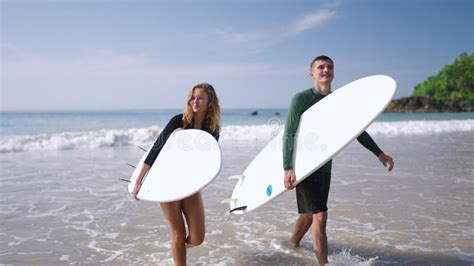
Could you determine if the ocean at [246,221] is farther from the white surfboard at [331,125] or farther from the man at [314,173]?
the white surfboard at [331,125]

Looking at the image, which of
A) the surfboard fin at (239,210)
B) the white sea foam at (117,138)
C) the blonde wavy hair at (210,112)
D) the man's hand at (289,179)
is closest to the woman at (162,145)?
the blonde wavy hair at (210,112)

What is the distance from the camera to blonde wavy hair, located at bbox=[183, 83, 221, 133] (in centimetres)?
269

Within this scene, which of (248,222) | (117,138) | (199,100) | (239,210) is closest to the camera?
(199,100)

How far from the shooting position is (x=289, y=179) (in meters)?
2.66

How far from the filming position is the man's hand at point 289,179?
104 inches

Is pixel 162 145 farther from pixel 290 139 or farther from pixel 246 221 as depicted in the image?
pixel 246 221

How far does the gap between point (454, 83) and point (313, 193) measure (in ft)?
219

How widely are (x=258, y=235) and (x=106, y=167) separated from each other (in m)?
5.11

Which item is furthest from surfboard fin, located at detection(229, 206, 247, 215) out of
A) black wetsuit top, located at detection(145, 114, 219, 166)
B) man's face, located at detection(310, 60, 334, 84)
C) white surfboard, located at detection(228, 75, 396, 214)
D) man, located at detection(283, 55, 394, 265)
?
man's face, located at detection(310, 60, 334, 84)

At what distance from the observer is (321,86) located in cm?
282

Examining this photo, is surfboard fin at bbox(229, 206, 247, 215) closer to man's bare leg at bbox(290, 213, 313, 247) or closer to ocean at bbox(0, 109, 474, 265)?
ocean at bbox(0, 109, 474, 265)

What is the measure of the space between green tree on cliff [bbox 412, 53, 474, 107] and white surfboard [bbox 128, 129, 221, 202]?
61.3m

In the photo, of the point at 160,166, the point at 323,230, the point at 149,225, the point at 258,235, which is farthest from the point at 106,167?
the point at 323,230

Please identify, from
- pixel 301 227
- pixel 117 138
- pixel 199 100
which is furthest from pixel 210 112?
pixel 117 138
